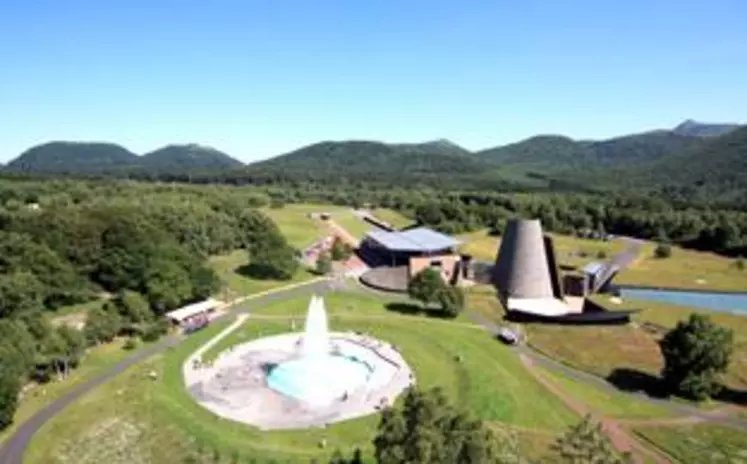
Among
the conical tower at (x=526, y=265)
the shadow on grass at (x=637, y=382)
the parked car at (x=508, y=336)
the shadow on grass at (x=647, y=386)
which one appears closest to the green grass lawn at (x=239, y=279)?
the conical tower at (x=526, y=265)

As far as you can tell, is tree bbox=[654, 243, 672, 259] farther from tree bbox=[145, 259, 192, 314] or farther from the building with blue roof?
tree bbox=[145, 259, 192, 314]

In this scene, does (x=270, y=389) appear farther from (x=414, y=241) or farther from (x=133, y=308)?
(x=414, y=241)

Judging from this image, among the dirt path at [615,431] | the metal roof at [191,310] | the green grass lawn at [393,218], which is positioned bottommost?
the dirt path at [615,431]

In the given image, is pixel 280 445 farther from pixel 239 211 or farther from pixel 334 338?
pixel 239 211

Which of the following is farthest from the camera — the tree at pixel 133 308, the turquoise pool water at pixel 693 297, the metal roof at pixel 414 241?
the metal roof at pixel 414 241

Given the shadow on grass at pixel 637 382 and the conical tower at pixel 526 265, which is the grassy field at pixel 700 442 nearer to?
the shadow on grass at pixel 637 382

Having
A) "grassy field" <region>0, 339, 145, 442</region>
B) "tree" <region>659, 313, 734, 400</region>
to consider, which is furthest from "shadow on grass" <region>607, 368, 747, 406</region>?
"grassy field" <region>0, 339, 145, 442</region>
